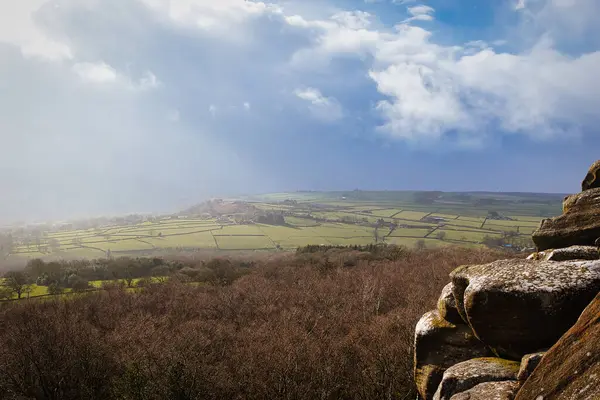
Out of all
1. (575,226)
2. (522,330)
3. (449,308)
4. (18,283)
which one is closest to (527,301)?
(522,330)

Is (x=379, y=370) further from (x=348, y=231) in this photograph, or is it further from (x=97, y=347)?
(x=348, y=231)

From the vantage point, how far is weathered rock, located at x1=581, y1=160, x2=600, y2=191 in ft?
63.7

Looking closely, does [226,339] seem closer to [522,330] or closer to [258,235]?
[522,330]

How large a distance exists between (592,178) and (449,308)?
12.2 meters

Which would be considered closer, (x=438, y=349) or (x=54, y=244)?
(x=438, y=349)

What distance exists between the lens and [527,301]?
11578mm

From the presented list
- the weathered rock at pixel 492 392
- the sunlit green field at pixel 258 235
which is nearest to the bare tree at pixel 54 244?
the sunlit green field at pixel 258 235

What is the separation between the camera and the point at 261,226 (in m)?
157

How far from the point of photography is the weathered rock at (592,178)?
19.4m

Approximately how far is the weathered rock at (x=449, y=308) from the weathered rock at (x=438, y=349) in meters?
0.20

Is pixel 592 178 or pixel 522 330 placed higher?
pixel 592 178

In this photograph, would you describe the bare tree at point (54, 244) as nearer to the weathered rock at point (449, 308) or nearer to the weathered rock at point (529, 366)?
the weathered rock at point (449, 308)

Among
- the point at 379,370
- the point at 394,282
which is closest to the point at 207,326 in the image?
the point at 379,370

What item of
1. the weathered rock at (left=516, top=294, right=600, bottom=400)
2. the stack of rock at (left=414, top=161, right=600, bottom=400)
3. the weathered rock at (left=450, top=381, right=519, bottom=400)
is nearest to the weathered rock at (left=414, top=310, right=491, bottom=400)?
the stack of rock at (left=414, top=161, right=600, bottom=400)
